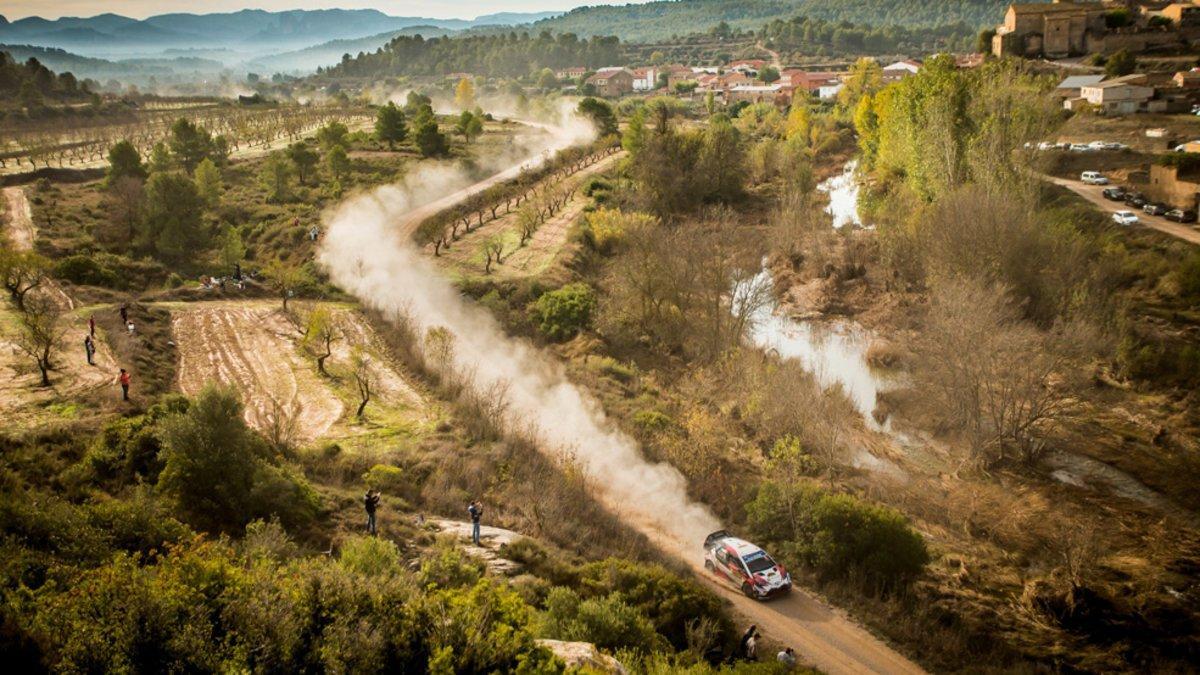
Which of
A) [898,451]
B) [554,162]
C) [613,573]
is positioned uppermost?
[554,162]

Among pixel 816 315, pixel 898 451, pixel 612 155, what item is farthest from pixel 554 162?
pixel 898 451

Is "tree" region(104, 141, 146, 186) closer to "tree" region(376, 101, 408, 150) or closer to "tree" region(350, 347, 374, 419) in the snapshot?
"tree" region(376, 101, 408, 150)

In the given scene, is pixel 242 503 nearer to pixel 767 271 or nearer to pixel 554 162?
pixel 767 271

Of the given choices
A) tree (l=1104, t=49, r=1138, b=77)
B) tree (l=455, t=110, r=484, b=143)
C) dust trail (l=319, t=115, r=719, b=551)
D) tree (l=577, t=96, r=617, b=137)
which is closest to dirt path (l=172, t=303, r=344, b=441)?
dust trail (l=319, t=115, r=719, b=551)

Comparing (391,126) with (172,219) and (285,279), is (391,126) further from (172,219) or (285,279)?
(285,279)

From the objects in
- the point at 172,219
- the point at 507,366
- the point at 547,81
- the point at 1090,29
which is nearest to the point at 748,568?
the point at 507,366
